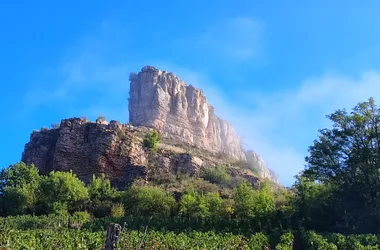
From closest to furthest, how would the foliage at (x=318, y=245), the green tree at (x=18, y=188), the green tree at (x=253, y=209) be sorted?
the foliage at (x=318, y=245)
the green tree at (x=253, y=209)
the green tree at (x=18, y=188)

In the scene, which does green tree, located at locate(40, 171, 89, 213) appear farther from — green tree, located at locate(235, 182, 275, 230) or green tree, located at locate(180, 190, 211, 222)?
green tree, located at locate(235, 182, 275, 230)

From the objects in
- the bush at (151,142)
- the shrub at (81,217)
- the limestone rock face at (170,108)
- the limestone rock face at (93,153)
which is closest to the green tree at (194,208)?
the shrub at (81,217)

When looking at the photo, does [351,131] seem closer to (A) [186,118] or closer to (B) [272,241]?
(B) [272,241]

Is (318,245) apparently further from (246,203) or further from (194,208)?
(194,208)

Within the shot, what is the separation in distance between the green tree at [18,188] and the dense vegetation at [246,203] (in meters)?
0.10

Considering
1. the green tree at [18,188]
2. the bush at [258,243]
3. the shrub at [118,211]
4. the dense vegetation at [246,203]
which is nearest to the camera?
the bush at [258,243]

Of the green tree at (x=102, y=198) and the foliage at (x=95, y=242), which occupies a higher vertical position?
the green tree at (x=102, y=198)

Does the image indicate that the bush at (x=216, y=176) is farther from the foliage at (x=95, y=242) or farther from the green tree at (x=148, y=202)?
the foliage at (x=95, y=242)

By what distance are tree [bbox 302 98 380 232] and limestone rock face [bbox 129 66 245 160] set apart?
154 ft

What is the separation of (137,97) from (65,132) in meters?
40.9

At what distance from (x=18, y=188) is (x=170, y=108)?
50.7m

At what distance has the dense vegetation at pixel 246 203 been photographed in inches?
1299

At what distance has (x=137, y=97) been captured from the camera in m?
92.0

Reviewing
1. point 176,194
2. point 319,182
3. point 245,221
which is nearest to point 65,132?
point 176,194
